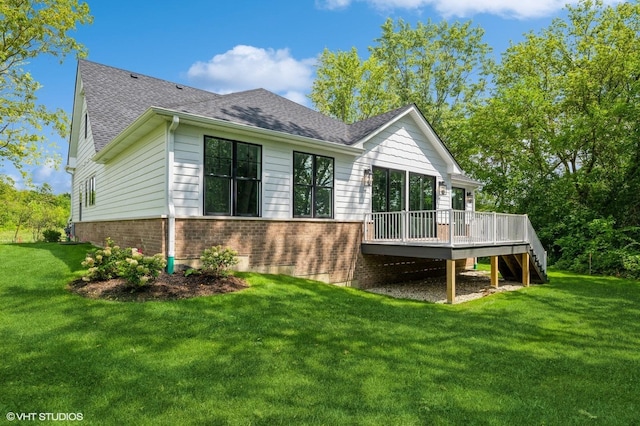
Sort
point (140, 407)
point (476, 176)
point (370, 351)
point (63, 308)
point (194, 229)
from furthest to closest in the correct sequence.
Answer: point (476, 176) → point (194, 229) → point (63, 308) → point (370, 351) → point (140, 407)

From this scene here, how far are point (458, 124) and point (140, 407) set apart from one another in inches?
883

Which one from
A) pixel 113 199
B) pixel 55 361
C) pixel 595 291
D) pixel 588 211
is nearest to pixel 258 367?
pixel 55 361

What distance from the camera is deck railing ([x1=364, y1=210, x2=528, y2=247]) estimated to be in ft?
33.6

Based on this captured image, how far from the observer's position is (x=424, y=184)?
13648 mm

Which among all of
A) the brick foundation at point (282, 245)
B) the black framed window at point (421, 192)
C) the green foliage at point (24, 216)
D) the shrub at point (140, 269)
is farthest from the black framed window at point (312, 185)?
the green foliage at point (24, 216)

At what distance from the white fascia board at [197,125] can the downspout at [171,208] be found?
0.29m


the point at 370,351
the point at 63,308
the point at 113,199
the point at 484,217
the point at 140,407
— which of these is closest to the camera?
the point at 140,407

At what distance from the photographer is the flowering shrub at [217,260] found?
25.6 feet

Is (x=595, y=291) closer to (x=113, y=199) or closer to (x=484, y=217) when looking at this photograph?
(x=484, y=217)

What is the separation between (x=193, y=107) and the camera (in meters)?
8.77

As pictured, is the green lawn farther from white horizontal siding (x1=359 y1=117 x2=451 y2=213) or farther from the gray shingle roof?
white horizontal siding (x1=359 y1=117 x2=451 y2=213)

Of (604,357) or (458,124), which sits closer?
(604,357)

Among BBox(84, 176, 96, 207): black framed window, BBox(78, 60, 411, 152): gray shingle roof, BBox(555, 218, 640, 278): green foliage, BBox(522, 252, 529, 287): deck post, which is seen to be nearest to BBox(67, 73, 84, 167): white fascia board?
BBox(78, 60, 411, 152): gray shingle roof

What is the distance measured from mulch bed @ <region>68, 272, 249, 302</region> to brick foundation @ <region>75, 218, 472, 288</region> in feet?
2.40
